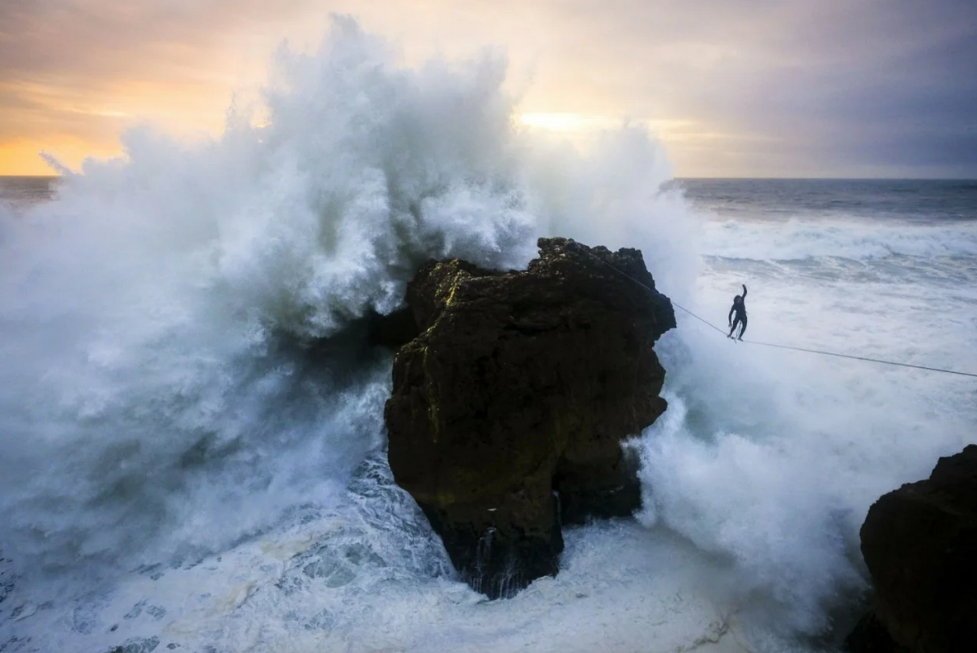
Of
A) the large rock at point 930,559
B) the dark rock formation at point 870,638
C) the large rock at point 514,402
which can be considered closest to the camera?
the large rock at point 930,559

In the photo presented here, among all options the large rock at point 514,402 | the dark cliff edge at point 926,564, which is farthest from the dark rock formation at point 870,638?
the large rock at point 514,402

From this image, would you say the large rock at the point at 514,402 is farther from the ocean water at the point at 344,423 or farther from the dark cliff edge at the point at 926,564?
the dark cliff edge at the point at 926,564

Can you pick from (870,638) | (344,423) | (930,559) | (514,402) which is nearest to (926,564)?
(930,559)

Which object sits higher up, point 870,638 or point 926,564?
point 926,564

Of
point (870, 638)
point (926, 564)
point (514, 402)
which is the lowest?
point (870, 638)

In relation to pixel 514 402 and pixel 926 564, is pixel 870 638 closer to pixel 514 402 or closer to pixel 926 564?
pixel 926 564
